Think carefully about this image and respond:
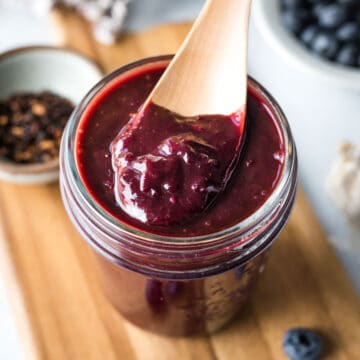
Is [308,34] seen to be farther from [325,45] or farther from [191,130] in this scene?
[191,130]

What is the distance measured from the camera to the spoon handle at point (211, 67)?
40.4 inches

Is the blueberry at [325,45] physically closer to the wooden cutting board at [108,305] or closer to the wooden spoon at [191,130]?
the wooden cutting board at [108,305]

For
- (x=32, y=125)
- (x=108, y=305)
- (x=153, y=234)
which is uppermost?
(x=153, y=234)

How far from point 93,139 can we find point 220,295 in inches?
12.2

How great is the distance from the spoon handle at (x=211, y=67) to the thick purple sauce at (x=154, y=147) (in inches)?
1.5

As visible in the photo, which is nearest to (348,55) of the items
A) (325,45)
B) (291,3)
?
(325,45)

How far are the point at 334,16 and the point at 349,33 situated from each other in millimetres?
57

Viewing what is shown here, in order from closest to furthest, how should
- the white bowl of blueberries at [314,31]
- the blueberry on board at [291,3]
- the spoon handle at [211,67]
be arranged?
the spoon handle at [211,67]
the white bowl of blueberries at [314,31]
the blueberry on board at [291,3]

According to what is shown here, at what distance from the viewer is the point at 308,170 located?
148 centimetres

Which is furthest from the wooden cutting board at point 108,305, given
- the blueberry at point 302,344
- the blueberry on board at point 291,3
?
the blueberry on board at point 291,3

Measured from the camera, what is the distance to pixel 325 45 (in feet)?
5.46

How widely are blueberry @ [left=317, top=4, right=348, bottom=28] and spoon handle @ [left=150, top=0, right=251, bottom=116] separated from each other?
730 millimetres

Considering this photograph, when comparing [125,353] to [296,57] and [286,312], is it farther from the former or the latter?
[296,57]

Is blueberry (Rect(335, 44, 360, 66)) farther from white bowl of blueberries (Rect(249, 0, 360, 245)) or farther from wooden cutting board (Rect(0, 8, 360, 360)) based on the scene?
wooden cutting board (Rect(0, 8, 360, 360))
